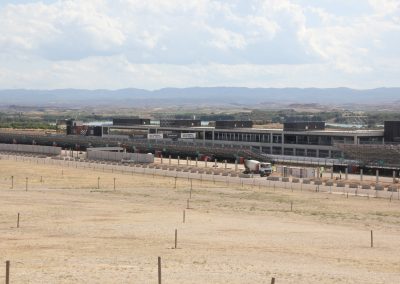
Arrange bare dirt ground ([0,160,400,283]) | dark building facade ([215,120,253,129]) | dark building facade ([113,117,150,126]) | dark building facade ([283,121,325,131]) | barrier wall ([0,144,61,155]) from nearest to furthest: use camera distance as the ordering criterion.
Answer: bare dirt ground ([0,160,400,283]), dark building facade ([283,121,325,131]), barrier wall ([0,144,61,155]), dark building facade ([215,120,253,129]), dark building facade ([113,117,150,126])

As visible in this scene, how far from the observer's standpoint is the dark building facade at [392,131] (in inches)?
4037

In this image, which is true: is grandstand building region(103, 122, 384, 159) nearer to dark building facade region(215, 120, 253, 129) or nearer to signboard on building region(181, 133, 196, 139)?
signboard on building region(181, 133, 196, 139)

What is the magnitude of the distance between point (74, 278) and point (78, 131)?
13317 centimetres

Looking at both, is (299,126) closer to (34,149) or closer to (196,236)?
(34,149)

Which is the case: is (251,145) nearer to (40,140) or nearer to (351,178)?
(351,178)

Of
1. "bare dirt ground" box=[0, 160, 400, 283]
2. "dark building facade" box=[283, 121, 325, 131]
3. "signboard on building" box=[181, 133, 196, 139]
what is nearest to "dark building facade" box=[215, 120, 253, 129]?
"signboard on building" box=[181, 133, 196, 139]

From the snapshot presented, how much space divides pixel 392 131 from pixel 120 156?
4270 centimetres

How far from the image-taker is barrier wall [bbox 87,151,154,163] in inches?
4262

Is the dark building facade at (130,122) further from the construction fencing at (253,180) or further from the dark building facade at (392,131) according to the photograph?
the dark building facade at (392,131)

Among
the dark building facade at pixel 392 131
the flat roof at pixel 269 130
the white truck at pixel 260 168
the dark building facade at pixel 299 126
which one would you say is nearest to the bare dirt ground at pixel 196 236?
the white truck at pixel 260 168

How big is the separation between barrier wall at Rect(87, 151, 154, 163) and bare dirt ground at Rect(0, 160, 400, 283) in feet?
127

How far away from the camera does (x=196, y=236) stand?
3925 cm

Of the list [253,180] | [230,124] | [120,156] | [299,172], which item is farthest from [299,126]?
[253,180]

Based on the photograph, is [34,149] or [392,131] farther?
[34,149]
